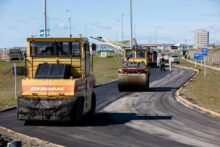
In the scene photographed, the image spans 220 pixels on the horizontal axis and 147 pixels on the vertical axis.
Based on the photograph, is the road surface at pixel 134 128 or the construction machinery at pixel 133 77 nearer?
the road surface at pixel 134 128

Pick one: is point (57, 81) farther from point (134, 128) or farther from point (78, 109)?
point (134, 128)

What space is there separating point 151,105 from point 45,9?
14.4 meters

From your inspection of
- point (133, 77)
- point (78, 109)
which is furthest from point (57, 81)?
point (133, 77)

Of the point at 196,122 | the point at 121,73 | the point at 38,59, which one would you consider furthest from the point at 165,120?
the point at 121,73

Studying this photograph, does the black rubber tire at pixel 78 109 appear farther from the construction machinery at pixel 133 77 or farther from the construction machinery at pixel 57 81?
the construction machinery at pixel 133 77

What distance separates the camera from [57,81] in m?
17.2

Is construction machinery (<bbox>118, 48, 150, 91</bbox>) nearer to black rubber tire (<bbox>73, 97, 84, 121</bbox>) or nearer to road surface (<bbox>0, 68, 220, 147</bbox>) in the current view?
road surface (<bbox>0, 68, 220, 147</bbox>)

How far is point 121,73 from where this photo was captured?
3425cm

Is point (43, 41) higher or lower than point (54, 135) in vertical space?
higher

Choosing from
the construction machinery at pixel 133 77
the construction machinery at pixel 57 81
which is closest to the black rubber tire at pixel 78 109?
the construction machinery at pixel 57 81

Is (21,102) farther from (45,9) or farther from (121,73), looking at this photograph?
(45,9)

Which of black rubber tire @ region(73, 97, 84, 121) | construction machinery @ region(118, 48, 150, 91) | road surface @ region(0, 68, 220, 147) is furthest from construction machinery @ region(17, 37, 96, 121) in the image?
construction machinery @ region(118, 48, 150, 91)

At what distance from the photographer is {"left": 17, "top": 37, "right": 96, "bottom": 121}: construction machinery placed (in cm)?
1683

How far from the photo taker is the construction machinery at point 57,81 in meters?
16.8
